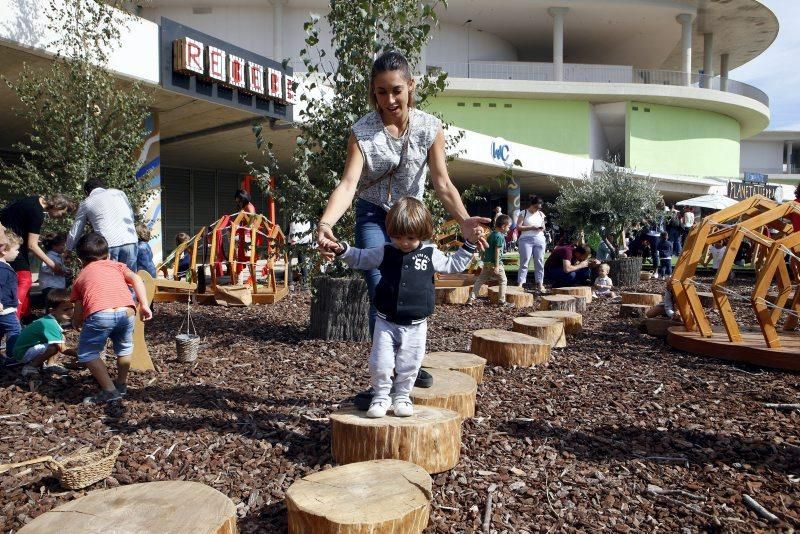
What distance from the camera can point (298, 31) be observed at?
28.7m

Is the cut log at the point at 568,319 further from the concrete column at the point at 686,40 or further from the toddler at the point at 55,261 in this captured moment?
the concrete column at the point at 686,40

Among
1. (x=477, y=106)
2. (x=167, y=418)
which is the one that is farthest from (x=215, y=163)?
(x=167, y=418)

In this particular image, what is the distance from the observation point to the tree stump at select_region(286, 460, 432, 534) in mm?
2006

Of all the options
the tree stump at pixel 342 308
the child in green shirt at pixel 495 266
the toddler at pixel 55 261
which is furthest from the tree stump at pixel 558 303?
the toddler at pixel 55 261

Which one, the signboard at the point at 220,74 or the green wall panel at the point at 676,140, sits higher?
the green wall panel at the point at 676,140

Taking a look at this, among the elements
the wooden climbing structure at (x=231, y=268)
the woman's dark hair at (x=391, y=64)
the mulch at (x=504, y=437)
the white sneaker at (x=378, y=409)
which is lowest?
the mulch at (x=504, y=437)

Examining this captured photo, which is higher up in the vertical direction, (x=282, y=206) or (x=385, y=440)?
(x=282, y=206)

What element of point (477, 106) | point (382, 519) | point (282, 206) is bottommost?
point (382, 519)

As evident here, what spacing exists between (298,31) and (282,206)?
25227mm

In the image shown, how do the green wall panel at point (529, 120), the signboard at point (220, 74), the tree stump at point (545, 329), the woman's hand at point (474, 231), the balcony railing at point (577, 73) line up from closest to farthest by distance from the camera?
the woman's hand at point (474, 231) < the tree stump at point (545, 329) < the signboard at point (220, 74) < the green wall panel at point (529, 120) < the balcony railing at point (577, 73)

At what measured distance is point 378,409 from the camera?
9.27 ft

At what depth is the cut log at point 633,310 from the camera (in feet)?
26.0

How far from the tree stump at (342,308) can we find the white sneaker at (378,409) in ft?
9.25

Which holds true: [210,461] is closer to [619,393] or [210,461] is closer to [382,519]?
[382,519]
